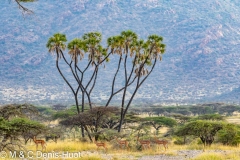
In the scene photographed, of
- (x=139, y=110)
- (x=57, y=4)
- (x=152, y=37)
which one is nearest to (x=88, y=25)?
(x=57, y=4)

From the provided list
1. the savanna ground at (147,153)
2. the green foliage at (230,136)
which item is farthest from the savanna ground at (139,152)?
the green foliage at (230,136)

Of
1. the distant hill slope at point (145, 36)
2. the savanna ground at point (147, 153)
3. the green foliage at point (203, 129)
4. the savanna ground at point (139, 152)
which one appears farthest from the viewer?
the distant hill slope at point (145, 36)

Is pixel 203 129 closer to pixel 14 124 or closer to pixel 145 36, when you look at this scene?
pixel 14 124

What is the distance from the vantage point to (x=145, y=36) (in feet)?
531

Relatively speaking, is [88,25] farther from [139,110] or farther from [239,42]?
Answer: [139,110]

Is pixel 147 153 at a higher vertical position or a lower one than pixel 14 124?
lower

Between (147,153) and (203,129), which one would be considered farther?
(203,129)

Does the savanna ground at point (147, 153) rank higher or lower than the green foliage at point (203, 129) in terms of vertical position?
lower

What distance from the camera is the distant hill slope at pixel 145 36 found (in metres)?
129

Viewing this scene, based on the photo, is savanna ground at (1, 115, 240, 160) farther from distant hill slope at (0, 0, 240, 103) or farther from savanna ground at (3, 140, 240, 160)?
distant hill slope at (0, 0, 240, 103)

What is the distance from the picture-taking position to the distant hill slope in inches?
5064

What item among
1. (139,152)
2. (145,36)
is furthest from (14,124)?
(145,36)

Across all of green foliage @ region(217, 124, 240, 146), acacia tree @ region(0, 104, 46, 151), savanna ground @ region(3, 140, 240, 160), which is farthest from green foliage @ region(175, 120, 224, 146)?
acacia tree @ region(0, 104, 46, 151)

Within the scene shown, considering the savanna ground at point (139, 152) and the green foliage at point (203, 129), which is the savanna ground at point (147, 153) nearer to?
the savanna ground at point (139, 152)
